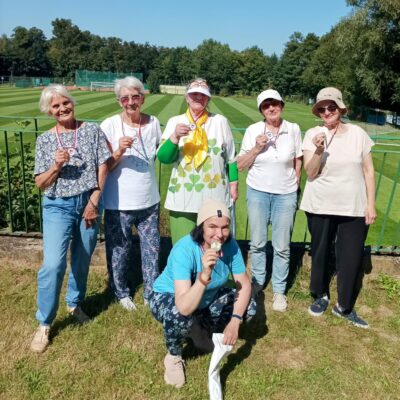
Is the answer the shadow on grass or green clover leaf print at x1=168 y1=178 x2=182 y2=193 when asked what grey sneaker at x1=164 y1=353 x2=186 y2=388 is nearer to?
A: the shadow on grass

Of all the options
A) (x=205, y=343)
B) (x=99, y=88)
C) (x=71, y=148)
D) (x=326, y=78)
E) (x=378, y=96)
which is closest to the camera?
(x=71, y=148)

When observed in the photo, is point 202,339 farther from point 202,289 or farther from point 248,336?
point 202,289

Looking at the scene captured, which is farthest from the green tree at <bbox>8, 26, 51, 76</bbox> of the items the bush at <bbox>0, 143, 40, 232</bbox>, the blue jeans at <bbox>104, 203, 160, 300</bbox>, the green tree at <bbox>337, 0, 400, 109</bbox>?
the blue jeans at <bbox>104, 203, 160, 300</bbox>

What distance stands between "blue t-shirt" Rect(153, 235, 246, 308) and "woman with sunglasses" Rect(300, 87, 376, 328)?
1006 millimetres

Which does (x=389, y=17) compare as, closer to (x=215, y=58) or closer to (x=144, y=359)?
(x=144, y=359)

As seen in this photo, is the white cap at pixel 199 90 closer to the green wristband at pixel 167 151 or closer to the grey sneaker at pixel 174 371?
the green wristband at pixel 167 151

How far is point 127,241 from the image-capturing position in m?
3.61

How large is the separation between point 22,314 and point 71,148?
168 centimetres

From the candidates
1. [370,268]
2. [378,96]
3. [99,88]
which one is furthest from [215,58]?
[370,268]

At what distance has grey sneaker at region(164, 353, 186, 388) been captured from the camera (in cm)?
296

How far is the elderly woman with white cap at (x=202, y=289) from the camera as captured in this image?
2.71m

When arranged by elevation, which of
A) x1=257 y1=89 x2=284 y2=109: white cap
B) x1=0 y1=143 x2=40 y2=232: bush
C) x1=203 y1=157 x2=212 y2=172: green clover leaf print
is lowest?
x1=0 y1=143 x2=40 y2=232: bush

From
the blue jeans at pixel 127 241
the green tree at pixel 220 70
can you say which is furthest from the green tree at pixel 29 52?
the blue jeans at pixel 127 241

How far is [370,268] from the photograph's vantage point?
4.54 metres
